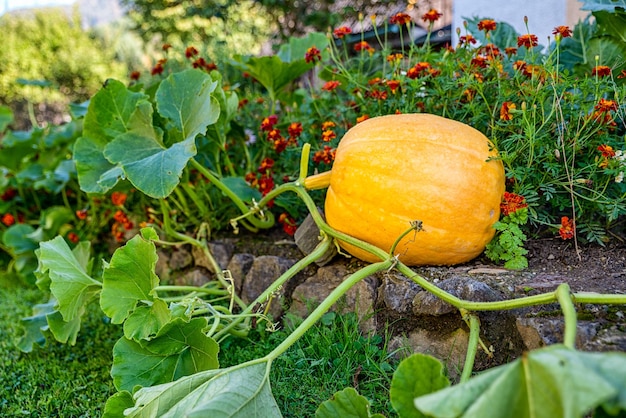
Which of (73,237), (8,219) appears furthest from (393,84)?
(8,219)

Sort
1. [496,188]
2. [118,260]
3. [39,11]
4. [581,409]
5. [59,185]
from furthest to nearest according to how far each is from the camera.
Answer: [39,11] → [59,185] → [496,188] → [118,260] → [581,409]

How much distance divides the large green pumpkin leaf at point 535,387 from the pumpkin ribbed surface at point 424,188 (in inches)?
30.0

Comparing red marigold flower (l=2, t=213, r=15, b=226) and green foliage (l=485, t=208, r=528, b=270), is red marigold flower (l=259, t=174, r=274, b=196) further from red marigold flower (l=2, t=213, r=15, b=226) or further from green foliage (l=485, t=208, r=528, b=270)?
red marigold flower (l=2, t=213, r=15, b=226)

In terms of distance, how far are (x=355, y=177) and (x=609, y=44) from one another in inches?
44.7

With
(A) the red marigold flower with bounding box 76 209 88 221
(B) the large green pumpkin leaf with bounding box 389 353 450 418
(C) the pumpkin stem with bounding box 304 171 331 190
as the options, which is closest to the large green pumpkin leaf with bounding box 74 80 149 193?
(C) the pumpkin stem with bounding box 304 171 331 190

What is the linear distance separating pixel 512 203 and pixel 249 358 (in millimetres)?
910

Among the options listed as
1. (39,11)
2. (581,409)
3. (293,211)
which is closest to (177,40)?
(39,11)

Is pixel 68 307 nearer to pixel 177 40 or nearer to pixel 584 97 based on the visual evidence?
pixel 584 97

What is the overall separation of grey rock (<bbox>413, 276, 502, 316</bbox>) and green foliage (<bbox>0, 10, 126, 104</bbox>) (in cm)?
1106

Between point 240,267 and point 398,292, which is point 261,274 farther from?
point 398,292

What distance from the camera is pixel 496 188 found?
1.61m

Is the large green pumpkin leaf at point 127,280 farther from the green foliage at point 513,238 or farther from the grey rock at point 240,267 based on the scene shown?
the green foliage at point 513,238

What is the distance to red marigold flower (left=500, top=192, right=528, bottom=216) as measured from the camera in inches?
61.2

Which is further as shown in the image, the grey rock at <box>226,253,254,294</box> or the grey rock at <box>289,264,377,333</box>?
the grey rock at <box>226,253,254,294</box>
